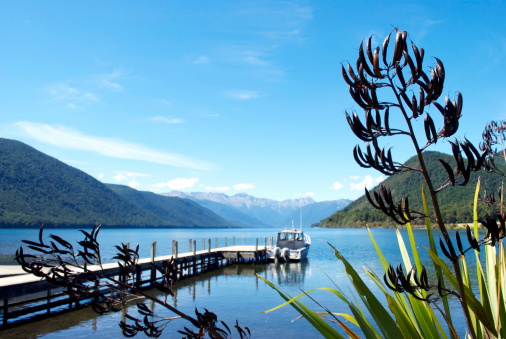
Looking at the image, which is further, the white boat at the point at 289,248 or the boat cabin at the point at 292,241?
the boat cabin at the point at 292,241

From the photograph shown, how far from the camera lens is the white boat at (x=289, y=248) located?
3272 centimetres

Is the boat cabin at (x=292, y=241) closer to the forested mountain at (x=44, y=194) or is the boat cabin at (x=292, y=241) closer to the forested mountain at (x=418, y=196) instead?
the forested mountain at (x=418, y=196)

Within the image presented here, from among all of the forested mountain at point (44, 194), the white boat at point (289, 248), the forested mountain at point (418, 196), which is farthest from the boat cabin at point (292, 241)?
the forested mountain at point (44, 194)

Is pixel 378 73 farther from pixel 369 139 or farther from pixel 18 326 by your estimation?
pixel 18 326

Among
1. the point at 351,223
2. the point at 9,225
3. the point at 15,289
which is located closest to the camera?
the point at 15,289

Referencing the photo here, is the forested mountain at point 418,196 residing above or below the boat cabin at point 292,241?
above

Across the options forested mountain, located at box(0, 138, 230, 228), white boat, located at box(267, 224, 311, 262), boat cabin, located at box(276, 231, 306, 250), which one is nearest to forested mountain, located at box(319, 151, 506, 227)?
white boat, located at box(267, 224, 311, 262)

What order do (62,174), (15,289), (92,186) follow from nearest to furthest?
(15,289)
(62,174)
(92,186)

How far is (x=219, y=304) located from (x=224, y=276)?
9.25 meters

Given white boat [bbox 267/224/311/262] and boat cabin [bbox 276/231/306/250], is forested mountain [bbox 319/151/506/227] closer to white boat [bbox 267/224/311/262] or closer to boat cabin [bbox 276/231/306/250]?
white boat [bbox 267/224/311/262]

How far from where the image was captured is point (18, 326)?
509 inches

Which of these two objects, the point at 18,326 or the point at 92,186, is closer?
the point at 18,326

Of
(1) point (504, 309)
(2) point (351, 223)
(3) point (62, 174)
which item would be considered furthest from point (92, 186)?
(1) point (504, 309)

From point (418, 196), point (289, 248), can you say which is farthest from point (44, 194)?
point (289, 248)
